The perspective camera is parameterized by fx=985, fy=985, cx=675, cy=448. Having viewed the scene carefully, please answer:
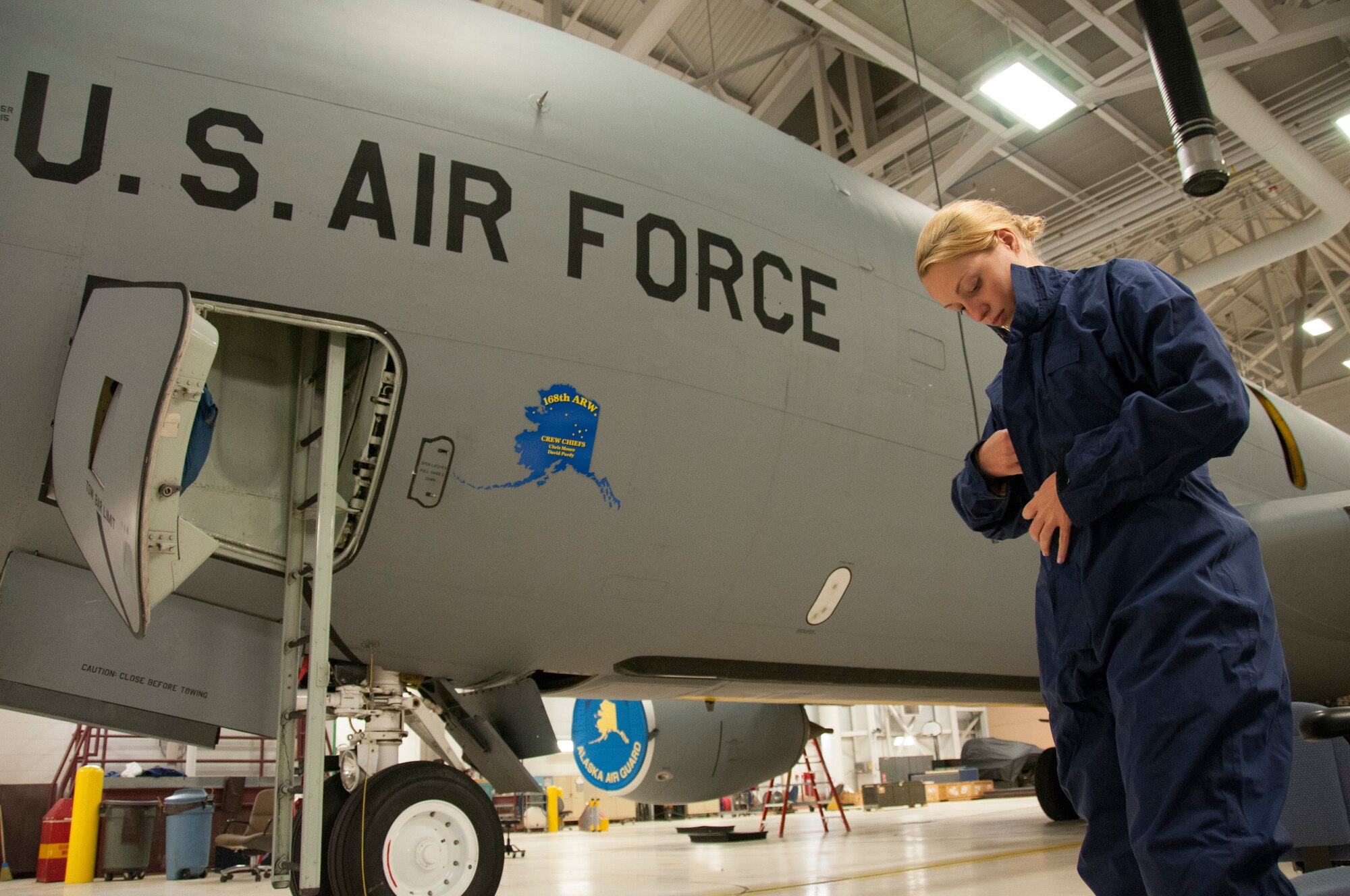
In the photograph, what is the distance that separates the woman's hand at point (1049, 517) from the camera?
5.34 feet

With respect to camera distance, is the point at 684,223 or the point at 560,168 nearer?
the point at 560,168

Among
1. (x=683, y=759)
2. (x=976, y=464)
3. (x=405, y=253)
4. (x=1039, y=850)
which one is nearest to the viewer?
(x=976, y=464)

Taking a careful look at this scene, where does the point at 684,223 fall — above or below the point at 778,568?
above

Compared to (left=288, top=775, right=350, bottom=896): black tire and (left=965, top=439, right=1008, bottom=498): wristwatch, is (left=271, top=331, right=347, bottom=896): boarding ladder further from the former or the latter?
(left=965, top=439, right=1008, bottom=498): wristwatch

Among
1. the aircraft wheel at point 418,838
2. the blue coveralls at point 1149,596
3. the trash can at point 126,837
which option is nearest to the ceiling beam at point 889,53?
the aircraft wheel at point 418,838

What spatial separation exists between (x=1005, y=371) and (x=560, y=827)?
17468mm

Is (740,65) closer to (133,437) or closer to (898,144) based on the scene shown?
(898,144)

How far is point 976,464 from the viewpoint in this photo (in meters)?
1.95

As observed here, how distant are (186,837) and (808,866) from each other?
6.41 meters

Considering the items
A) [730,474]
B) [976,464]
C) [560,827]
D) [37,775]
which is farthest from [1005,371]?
[560,827]

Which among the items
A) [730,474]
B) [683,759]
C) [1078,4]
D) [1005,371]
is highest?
[1078,4]

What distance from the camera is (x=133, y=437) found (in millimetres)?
2387

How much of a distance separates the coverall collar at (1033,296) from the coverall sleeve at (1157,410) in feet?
0.40

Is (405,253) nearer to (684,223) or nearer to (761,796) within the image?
(684,223)
